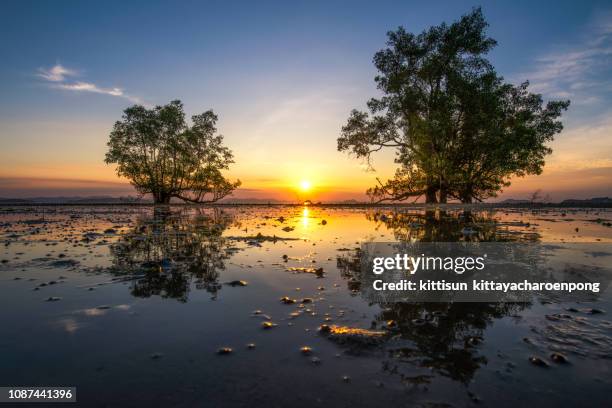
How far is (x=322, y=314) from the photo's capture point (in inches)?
153

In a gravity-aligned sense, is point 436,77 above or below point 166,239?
above

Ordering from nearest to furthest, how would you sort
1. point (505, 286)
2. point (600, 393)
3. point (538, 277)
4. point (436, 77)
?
point (600, 393) → point (505, 286) → point (538, 277) → point (436, 77)

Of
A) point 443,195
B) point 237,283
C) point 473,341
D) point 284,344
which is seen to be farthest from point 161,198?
point 473,341

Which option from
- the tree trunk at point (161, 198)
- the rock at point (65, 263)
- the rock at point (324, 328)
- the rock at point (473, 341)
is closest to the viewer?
the rock at point (473, 341)

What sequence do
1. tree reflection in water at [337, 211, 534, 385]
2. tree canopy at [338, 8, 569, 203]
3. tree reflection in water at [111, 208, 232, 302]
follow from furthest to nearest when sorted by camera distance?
1. tree canopy at [338, 8, 569, 203]
2. tree reflection in water at [111, 208, 232, 302]
3. tree reflection in water at [337, 211, 534, 385]

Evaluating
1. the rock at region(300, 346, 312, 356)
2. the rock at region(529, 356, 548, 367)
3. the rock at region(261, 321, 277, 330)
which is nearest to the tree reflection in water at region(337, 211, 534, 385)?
the rock at region(529, 356, 548, 367)

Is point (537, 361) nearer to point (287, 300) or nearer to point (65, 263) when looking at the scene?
point (287, 300)

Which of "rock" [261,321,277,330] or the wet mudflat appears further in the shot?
"rock" [261,321,277,330]

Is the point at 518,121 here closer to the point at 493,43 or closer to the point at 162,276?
the point at 493,43

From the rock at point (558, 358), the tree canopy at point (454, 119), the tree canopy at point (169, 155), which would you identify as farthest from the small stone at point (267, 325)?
the tree canopy at point (169, 155)

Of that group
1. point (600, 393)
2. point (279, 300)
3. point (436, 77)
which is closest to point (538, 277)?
point (600, 393)

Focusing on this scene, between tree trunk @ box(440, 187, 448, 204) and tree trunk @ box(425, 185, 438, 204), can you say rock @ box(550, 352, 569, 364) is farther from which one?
tree trunk @ box(425, 185, 438, 204)

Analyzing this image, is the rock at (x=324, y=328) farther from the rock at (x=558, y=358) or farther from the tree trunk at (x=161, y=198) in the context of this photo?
the tree trunk at (x=161, y=198)

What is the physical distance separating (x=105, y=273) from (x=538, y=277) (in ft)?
26.5
